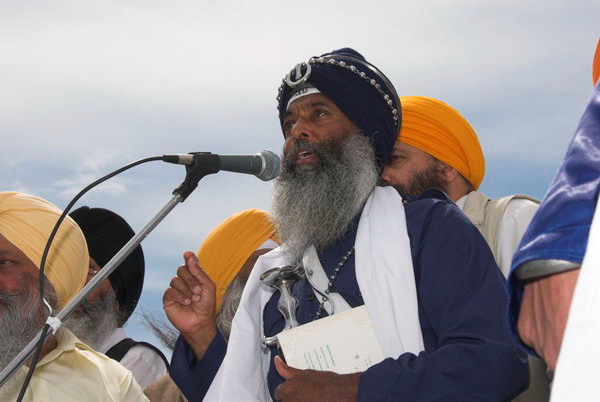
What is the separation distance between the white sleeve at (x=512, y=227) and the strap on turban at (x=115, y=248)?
3260 millimetres

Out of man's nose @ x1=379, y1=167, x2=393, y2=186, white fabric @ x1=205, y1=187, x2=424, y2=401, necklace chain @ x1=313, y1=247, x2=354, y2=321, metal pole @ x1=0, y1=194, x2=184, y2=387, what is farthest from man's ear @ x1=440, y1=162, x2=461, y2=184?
metal pole @ x1=0, y1=194, x2=184, y2=387

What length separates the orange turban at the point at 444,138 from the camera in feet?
18.8

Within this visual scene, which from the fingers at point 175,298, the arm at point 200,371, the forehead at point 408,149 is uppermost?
the forehead at point 408,149

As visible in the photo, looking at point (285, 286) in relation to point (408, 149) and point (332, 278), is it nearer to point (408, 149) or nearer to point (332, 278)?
point (332, 278)

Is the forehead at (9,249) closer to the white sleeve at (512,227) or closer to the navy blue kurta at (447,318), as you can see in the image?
the navy blue kurta at (447,318)

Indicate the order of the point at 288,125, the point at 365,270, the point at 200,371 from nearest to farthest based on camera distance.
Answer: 1. the point at 365,270
2. the point at 200,371
3. the point at 288,125

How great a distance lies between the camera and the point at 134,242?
2.91 metres

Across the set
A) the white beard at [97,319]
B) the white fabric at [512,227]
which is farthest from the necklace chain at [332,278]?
the white beard at [97,319]

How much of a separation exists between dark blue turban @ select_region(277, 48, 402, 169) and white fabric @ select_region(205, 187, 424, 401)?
45cm

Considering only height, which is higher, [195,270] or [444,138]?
[444,138]

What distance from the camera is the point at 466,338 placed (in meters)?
2.92

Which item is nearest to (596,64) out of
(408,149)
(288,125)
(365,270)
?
(365,270)

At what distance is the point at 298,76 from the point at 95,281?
1.78 metres

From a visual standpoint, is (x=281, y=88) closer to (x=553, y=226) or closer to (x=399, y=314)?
(x=399, y=314)
